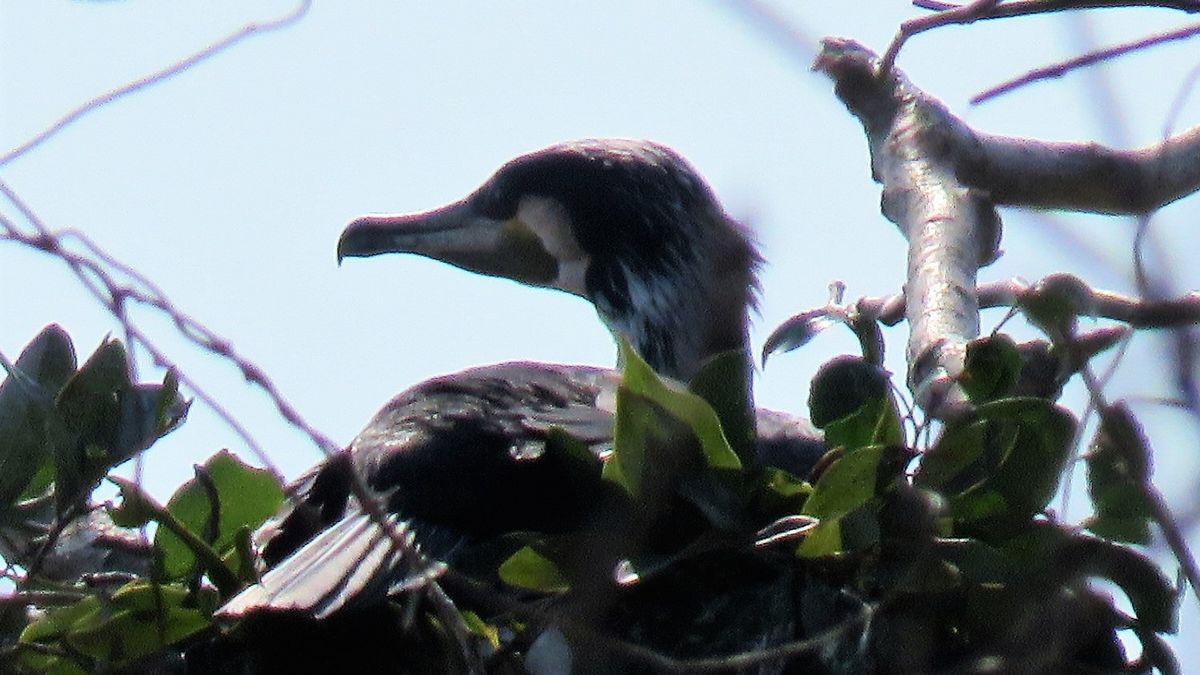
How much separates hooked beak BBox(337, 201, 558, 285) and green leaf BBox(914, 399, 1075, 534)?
5.05 feet

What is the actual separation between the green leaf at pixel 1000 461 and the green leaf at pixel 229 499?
0.89 metres

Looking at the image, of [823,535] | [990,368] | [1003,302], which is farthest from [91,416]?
[1003,302]

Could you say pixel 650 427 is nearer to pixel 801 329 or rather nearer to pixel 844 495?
pixel 844 495

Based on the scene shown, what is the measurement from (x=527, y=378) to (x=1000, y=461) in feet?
2.77

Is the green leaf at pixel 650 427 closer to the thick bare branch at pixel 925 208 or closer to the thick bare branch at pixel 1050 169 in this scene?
the thick bare branch at pixel 925 208

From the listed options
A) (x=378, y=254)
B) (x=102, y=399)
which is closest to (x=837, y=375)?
(x=102, y=399)

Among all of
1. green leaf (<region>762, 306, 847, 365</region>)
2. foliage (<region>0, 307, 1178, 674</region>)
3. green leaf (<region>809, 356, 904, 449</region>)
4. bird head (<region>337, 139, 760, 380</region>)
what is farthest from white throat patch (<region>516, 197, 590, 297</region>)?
foliage (<region>0, 307, 1178, 674</region>)

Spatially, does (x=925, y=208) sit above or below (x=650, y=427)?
below

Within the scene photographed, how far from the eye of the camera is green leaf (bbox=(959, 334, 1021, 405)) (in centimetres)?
238

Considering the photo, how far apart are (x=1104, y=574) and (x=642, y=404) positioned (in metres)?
0.62

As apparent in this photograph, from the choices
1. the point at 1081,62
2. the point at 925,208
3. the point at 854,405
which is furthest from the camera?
the point at 925,208

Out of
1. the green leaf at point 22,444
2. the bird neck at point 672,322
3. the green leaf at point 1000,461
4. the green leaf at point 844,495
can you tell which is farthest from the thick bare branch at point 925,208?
the green leaf at point 22,444

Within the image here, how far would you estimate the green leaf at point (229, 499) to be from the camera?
257 centimetres

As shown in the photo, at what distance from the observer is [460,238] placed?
3725 mm
